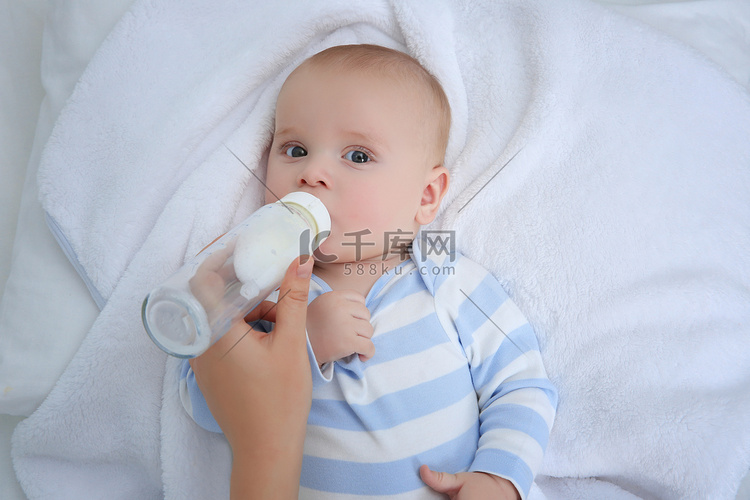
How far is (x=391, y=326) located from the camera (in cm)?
103

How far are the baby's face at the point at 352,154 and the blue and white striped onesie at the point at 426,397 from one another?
0.43 ft

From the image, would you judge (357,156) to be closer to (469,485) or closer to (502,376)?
(502,376)

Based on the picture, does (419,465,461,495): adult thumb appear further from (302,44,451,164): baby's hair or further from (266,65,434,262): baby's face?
(302,44,451,164): baby's hair

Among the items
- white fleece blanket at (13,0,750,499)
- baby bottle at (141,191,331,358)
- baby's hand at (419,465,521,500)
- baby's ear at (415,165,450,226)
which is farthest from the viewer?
baby's ear at (415,165,450,226)

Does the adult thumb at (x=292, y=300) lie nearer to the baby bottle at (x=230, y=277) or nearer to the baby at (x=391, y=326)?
the baby bottle at (x=230, y=277)

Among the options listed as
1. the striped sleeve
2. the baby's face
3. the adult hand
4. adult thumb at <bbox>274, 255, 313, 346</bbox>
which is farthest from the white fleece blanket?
adult thumb at <bbox>274, 255, 313, 346</bbox>

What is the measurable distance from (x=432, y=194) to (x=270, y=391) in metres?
0.57

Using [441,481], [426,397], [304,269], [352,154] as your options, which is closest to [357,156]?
[352,154]

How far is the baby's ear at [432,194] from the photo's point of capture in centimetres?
114

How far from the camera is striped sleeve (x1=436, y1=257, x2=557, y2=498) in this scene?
942 millimetres

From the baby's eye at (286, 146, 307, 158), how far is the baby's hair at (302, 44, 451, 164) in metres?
0.18

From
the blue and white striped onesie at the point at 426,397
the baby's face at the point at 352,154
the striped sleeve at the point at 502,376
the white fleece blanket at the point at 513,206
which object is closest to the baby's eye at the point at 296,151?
the baby's face at the point at 352,154

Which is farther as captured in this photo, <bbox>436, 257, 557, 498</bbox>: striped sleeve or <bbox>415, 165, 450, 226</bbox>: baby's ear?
<bbox>415, 165, 450, 226</bbox>: baby's ear

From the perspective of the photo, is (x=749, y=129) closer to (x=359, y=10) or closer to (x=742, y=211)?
(x=742, y=211)
